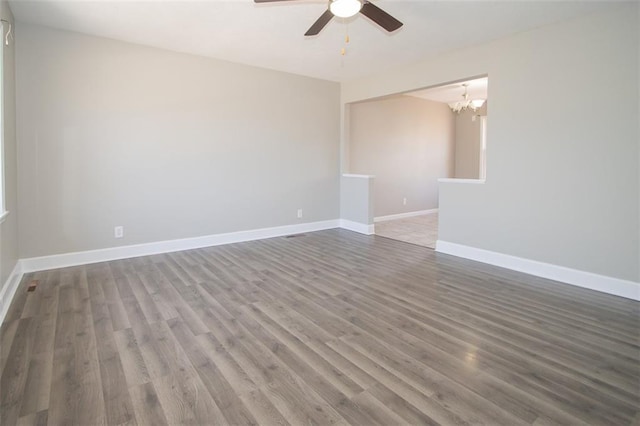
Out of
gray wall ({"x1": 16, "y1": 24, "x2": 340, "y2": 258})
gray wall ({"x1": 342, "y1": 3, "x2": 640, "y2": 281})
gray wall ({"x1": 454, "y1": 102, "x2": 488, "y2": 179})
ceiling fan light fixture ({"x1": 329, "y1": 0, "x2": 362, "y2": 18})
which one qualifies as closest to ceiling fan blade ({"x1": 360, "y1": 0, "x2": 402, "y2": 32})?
ceiling fan light fixture ({"x1": 329, "y1": 0, "x2": 362, "y2": 18})

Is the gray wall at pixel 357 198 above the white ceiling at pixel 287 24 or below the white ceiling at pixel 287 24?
below

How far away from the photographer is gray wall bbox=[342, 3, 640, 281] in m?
3.04

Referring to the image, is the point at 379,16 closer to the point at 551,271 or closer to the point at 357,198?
the point at 551,271

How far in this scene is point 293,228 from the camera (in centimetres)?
575

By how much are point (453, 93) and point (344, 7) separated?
5044mm

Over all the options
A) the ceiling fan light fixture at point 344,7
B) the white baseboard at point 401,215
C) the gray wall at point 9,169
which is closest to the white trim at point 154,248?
the gray wall at point 9,169

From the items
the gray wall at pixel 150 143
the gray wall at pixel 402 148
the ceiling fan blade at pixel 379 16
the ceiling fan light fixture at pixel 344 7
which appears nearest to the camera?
the ceiling fan light fixture at pixel 344 7

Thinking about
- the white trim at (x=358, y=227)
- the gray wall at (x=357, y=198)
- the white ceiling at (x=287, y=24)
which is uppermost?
the white ceiling at (x=287, y=24)

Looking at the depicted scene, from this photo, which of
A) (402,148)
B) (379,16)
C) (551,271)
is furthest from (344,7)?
(402,148)

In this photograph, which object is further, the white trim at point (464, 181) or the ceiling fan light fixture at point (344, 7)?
the white trim at point (464, 181)

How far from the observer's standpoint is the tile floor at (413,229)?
5.31 m

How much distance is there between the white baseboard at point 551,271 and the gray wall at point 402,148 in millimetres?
2649

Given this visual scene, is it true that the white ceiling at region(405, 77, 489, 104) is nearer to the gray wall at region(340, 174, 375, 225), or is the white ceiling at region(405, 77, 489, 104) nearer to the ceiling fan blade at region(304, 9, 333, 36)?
the gray wall at region(340, 174, 375, 225)

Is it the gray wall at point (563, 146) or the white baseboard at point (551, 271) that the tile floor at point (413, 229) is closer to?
the white baseboard at point (551, 271)
